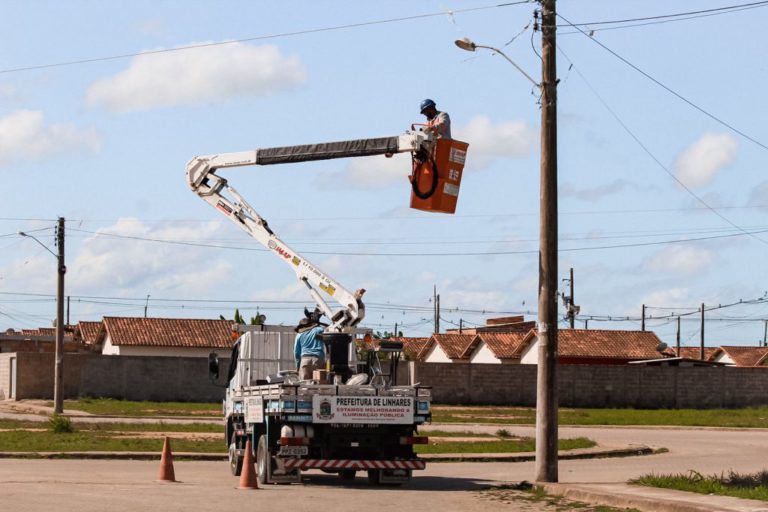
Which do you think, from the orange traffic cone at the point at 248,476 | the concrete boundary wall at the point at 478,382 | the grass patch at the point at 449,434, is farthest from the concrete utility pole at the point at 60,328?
the orange traffic cone at the point at 248,476

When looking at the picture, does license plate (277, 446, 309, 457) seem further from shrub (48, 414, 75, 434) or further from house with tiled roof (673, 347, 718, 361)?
house with tiled roof (673, 347, 718, 361)

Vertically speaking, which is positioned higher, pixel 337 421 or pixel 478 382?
pixel 337 421

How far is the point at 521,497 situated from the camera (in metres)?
17.8

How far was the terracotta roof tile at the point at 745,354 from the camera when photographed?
344 ft

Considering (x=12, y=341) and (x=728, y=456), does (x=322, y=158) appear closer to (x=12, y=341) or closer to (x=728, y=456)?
(x=728, y=456)

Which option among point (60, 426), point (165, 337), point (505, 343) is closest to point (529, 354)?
point (505, 343)

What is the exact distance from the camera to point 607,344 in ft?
267

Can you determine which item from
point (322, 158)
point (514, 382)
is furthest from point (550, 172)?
point (514, 382)

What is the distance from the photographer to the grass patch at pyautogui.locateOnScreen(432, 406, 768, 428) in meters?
46.0

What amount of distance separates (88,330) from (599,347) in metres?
36.9

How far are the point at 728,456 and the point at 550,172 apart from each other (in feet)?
38.9

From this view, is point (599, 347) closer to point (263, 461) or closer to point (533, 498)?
point (263, 461)

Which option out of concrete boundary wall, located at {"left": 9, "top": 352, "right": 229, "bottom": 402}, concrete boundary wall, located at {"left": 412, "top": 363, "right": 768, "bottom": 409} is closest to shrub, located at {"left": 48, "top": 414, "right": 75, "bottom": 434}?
concrete boundary wall, located at {"left": 9, "top": 352, "right": 229, "bottom": 402}

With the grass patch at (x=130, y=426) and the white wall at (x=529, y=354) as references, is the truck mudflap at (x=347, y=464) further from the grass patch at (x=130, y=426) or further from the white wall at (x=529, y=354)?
the white wall at (x=529, y=354)
